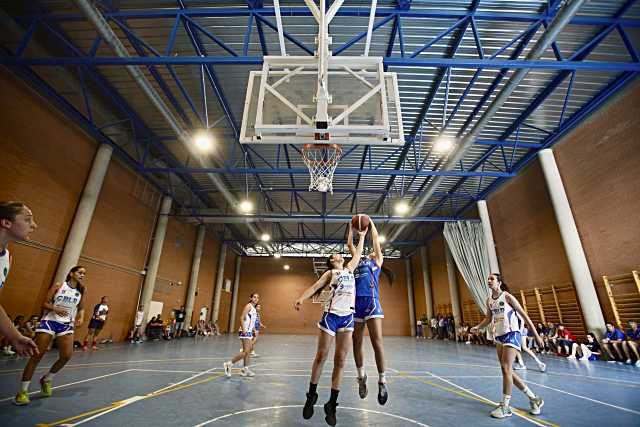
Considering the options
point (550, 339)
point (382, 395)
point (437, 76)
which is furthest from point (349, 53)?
point (550, 339)

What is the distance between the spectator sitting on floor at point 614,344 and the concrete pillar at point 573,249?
47cm

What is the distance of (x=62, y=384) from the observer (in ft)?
17.3

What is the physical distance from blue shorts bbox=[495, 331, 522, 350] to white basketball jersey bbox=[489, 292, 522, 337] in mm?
41

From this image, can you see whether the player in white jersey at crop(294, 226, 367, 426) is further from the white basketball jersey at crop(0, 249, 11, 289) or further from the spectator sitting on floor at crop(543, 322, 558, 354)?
the spectator sitting on floor at crop(543, 322, 558, 354)

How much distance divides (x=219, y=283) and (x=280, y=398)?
21.9 metres

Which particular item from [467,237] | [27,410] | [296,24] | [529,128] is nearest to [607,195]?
[529,128]

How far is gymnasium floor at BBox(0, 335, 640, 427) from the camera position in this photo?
3766 millimetres

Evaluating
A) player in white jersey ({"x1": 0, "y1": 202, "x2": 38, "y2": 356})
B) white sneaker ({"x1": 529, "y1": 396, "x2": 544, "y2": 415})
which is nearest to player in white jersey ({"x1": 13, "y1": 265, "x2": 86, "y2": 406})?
player in white jersey ({"x1": 0, "y1": 202, "x2": 38, "y2": 356})

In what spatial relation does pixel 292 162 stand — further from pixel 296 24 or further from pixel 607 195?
pixel 607 195

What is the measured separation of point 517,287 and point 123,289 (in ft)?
60.5

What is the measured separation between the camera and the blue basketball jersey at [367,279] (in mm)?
4094

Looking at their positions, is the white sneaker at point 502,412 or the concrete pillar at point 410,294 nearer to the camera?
the white sneaker at point 502,412

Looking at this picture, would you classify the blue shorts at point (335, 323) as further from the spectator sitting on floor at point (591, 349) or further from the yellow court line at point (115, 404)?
the spectator sitting on floor at point (591, 349)

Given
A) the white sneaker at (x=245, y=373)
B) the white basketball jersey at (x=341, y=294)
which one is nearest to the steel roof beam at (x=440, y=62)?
the white basketball jersey at (x=341, y=294)
